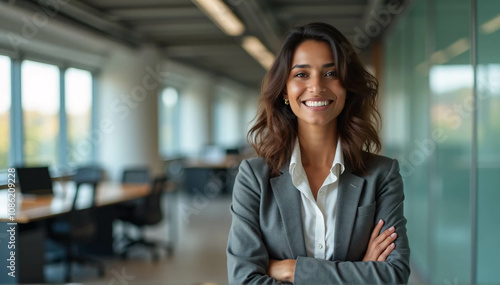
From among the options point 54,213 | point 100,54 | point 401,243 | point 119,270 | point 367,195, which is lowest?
point 119,270

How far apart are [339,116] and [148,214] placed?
16.5 ft

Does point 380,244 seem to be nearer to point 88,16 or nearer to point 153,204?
point 153,204

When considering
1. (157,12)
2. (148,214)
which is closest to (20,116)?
(157,12)

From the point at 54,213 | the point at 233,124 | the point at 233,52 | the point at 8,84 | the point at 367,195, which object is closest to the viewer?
the point at 367,195

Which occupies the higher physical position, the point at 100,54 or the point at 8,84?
the point at 100,54

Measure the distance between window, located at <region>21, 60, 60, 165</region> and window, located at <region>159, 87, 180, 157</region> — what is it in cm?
560

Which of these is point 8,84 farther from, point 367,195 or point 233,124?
point 233,124

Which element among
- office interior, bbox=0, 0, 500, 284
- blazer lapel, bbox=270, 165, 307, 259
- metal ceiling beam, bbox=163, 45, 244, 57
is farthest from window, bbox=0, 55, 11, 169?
blazer lapel, bbox=270, 165, 307, 259

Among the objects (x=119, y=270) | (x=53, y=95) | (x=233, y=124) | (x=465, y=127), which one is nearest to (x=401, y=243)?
(x=465, y=127)

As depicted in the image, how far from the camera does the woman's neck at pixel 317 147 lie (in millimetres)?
1854

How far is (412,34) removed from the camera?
19.4ft

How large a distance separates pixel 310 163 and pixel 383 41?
8.29m

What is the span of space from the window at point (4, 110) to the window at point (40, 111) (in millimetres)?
494

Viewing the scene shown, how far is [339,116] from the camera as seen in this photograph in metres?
1.88
